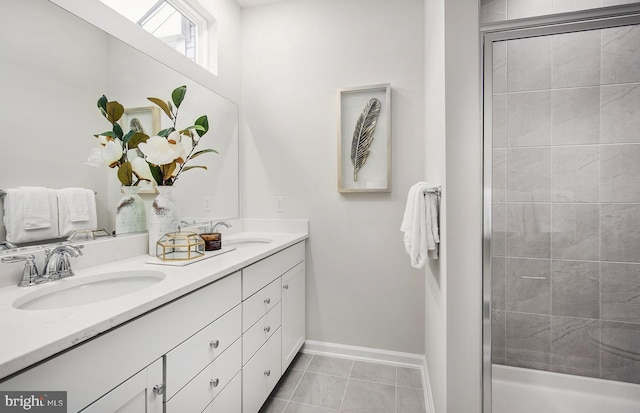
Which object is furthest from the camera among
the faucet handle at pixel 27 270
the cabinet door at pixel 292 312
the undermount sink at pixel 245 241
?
the undermount sink at pixel 245 241

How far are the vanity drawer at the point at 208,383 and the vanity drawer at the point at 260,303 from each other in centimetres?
11

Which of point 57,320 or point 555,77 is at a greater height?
point 555,77

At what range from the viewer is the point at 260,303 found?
4.67ft

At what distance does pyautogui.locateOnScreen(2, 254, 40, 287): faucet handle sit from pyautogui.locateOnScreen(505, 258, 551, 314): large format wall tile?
1884mm

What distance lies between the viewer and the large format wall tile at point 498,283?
4.08ft

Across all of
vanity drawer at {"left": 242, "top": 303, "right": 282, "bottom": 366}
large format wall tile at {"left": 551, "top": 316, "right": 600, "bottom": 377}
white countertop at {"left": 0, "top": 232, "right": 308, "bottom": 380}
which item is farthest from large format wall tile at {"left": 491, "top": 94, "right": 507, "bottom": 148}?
vanity drawer at {"left": 242, "top": 303, "right": 282, "bottom": 366}

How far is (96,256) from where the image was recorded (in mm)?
1179

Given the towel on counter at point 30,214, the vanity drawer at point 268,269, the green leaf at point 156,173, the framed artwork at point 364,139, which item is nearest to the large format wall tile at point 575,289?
the framed artwork at point 364,139

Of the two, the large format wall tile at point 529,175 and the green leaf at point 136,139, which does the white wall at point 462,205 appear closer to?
the large format wall tile at point 529,175

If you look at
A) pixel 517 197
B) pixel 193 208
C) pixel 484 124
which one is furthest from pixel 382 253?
pixel 193 208

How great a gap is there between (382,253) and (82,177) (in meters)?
1.72

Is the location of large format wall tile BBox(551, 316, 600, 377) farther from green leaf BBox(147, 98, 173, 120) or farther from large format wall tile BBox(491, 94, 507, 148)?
green leaf BBox(147, 98, 173, 120)

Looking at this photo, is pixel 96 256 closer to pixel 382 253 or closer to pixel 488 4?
pixel 382 253

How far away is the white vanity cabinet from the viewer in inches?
51.5
